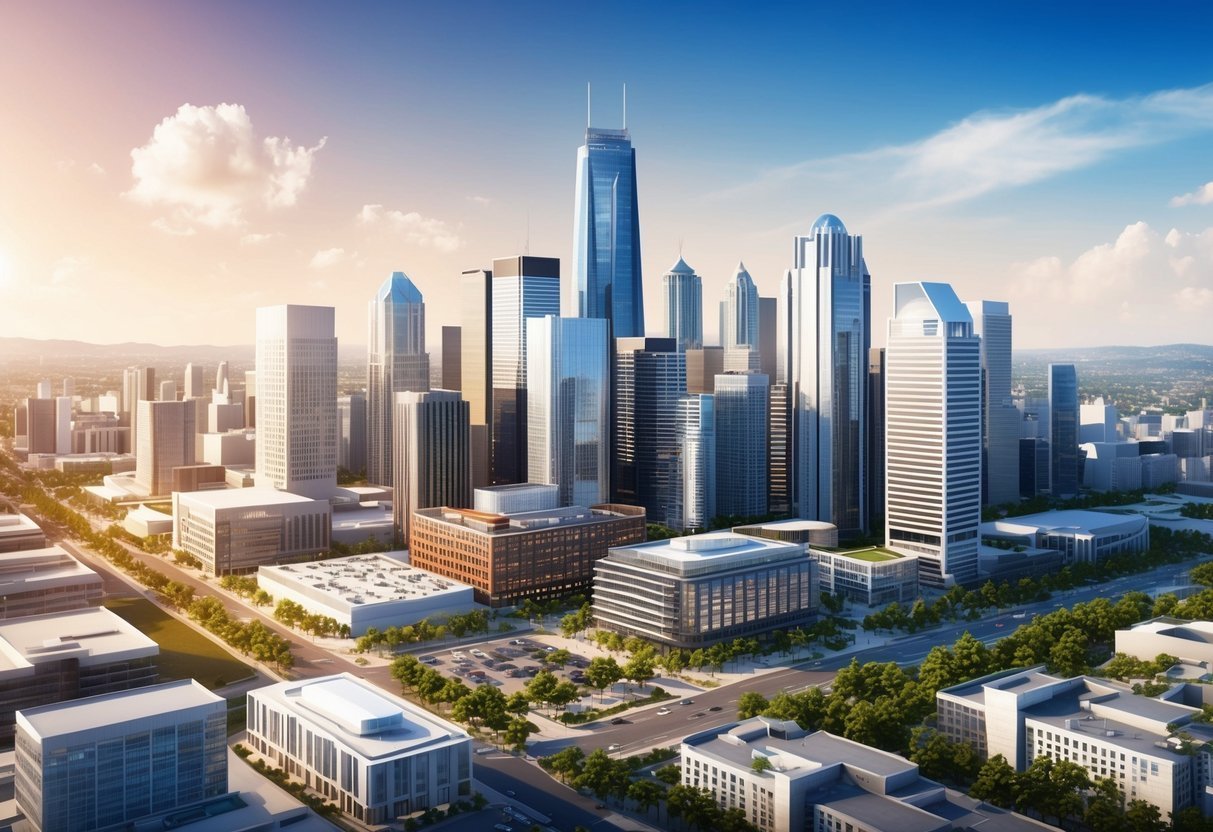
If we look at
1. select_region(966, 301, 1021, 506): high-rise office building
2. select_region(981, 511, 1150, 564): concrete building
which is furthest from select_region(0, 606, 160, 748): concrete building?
select_region(966, 301, 1021, 506): high-rise office building

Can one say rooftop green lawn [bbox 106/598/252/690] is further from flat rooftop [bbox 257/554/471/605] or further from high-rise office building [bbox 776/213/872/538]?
high-rise office building [bbox 776/213/872/538]

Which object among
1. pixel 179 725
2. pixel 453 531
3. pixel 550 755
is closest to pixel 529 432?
pixel 453 531

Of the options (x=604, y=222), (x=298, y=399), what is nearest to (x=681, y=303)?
(x=604, y=222)

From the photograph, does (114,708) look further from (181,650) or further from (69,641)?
(181,650)

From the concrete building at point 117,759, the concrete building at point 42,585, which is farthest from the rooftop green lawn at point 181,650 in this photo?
the concrete building at point 117,759

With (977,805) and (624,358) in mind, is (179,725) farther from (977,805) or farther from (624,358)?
(624,358)

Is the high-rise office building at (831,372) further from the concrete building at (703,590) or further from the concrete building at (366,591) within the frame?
the concrete building at (366,591)

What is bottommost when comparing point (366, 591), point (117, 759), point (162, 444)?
point (117, 759)
